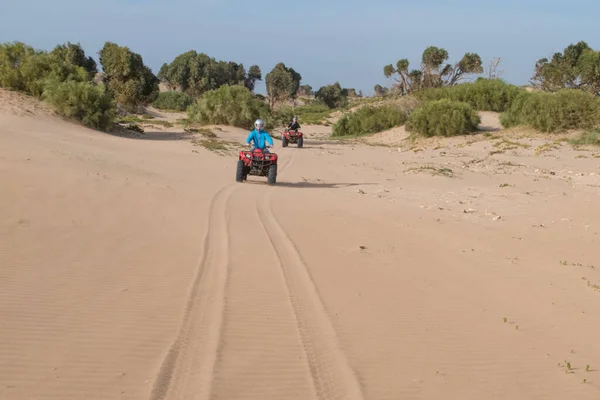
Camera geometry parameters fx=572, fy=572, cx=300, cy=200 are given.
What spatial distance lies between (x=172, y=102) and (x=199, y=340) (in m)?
61.7

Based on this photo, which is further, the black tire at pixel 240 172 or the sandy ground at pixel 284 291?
the black tire at pixel 240 172

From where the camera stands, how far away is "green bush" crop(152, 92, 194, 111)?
208 ft

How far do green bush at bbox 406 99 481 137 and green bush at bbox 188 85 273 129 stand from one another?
1033 centimetres

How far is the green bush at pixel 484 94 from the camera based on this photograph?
141 ft

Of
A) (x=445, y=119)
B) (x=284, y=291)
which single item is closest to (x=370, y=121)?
(x=445, y=119)

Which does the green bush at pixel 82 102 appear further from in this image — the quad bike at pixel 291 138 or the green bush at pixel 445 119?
the green bush at pixel 445 119

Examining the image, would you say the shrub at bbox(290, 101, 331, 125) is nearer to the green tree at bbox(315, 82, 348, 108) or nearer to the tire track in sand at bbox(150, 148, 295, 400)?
the green tree at bbox(315, 82, 348, 108)

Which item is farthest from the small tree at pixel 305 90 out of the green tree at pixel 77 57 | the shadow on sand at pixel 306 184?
the shadow on sand at pixel 306 184

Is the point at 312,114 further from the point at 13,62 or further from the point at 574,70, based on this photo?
the point at 13,62

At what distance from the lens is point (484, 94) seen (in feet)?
143

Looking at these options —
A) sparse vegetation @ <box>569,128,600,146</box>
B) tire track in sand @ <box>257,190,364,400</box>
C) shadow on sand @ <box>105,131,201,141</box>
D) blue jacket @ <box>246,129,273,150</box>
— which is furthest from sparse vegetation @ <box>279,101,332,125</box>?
tire track in sand @ <box>257,190,364,400</box>

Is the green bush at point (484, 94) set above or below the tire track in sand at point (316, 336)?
above

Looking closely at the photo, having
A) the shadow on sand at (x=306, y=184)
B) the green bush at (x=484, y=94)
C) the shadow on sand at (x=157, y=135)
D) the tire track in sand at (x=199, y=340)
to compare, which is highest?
the green bush at (x=484, y=94)

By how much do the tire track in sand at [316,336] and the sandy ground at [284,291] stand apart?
21mm
